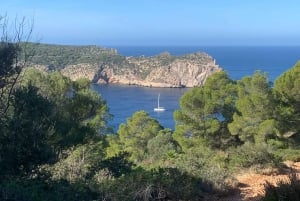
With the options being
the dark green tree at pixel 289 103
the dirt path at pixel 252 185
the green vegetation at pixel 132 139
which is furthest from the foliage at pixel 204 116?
the dirt path at pixel 252 185

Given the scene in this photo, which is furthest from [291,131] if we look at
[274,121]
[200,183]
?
[200,183]

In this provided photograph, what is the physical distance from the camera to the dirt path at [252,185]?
24.7 feet

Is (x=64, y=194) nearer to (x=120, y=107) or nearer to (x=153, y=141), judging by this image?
(x=153, y=141)

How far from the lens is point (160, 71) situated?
98.4 meters

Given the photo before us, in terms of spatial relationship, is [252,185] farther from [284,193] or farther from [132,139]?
[132,139]

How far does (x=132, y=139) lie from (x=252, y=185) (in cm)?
1476

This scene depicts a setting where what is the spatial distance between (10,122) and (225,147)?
461 inches

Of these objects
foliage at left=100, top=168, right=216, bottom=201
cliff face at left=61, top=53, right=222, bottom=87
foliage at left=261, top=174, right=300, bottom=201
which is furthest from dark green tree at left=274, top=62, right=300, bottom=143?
cliff face at left=61, top=53, right=222, bottom=87

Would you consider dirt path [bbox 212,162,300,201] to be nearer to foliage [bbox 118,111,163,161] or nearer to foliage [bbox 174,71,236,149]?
foliage [bbox 174,71,236,149]

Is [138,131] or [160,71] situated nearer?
[138,131]

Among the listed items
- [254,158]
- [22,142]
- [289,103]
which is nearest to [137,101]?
[289,103]

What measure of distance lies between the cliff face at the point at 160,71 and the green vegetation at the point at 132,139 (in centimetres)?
7229

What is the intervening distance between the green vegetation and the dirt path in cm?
26

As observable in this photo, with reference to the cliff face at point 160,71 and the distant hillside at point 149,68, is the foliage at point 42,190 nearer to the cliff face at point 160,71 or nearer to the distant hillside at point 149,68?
the distant hillside at point 149,68
